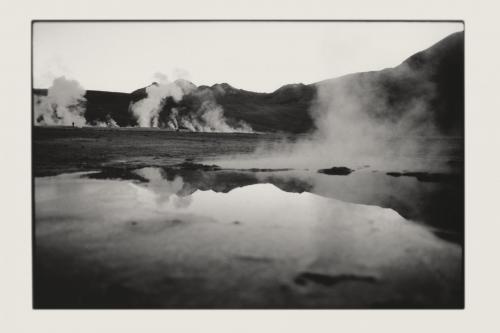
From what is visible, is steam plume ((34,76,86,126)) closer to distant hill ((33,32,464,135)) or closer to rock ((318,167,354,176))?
distant hill ((33,32,464,135))

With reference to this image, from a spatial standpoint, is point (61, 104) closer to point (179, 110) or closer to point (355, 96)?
point (179, 110)


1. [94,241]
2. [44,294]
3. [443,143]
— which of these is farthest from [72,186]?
[443,143]

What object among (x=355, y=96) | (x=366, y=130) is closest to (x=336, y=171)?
(x=366, y=130)

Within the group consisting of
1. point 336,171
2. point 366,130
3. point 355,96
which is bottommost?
point 336,171

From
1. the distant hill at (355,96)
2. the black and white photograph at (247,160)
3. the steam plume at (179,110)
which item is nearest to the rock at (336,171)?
the black and white photograph at (247,160)

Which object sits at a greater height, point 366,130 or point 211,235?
point 366,130

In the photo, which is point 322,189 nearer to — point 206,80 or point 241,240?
point 241,240

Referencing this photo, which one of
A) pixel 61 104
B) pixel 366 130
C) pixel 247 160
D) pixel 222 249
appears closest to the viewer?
pixel 222 249

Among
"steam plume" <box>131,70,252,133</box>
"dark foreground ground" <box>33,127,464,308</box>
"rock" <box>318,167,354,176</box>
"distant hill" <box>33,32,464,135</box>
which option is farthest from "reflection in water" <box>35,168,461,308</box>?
"distant hill" <box>33,32,464,135</box>
